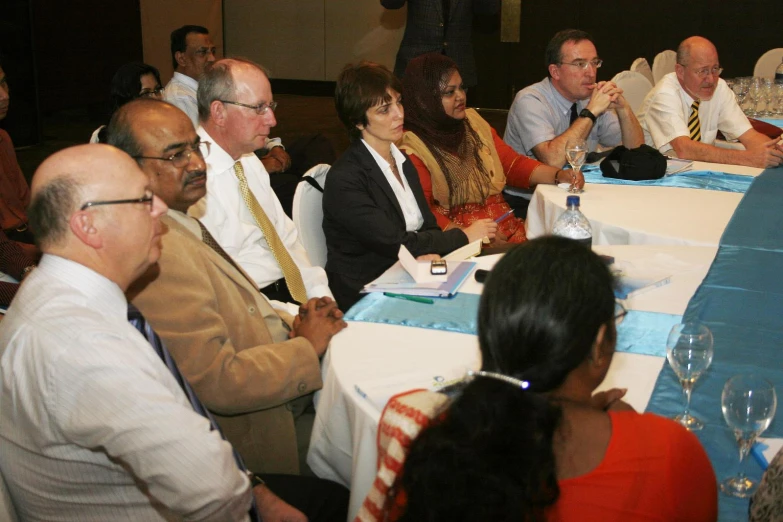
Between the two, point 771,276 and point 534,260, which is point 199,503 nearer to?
point 534,260

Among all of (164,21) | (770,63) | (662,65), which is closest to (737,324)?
(662,65)

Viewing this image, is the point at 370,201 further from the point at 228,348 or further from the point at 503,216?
the point at 228,348

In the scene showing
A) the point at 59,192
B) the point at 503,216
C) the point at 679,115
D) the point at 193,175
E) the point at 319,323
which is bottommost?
the point at 503,216

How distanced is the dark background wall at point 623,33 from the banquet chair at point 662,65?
2038 millimetres

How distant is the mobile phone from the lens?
226 cm

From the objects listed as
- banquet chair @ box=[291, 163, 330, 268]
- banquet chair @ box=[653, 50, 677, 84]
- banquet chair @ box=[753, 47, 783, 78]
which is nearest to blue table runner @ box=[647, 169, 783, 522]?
banquet chair @ box=[291, 163, 330, 268]

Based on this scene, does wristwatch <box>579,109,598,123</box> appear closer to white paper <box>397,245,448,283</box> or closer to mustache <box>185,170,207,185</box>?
white paper <box>397,245,448,283</box>

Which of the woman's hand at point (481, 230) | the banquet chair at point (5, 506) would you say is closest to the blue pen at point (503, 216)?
the woman's hand at point (481, 230)

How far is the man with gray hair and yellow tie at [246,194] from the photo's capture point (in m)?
2.56

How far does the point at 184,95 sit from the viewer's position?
190 inches

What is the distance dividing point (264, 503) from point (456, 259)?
114cm

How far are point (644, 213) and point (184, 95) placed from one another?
2.99m

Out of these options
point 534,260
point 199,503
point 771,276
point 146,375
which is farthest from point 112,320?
point 771,276

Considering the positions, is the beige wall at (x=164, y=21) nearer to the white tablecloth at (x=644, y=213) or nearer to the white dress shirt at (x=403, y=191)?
the white dress shirt at (x=403, y=191)
